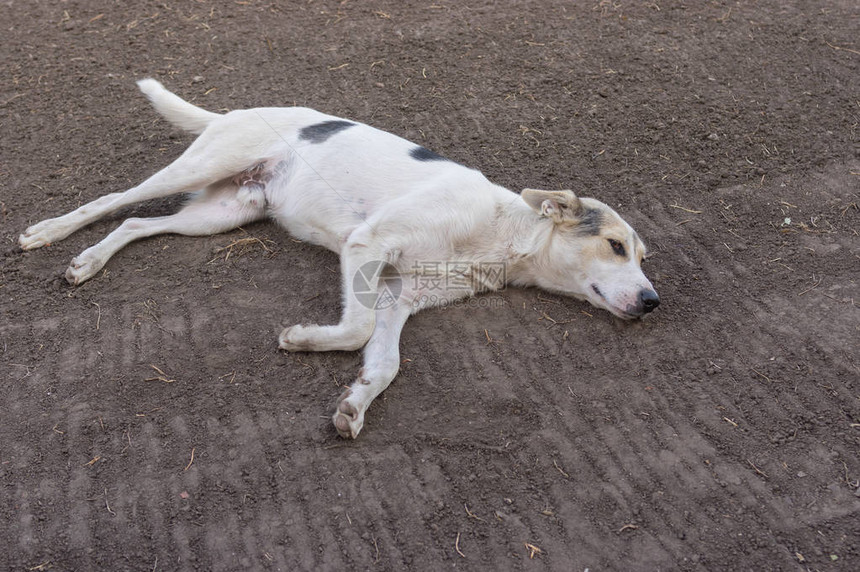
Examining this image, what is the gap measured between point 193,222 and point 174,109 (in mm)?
1035

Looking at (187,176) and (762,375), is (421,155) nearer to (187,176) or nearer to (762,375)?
(187,176)

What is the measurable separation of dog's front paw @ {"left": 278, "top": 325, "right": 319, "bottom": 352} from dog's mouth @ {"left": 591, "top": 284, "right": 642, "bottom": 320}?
6.45ft

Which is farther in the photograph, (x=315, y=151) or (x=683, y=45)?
(x=683, y=45)

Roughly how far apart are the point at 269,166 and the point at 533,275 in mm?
2238

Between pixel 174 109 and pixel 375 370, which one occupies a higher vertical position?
pixel 174 109

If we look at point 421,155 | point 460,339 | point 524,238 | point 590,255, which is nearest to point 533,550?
point 460,339

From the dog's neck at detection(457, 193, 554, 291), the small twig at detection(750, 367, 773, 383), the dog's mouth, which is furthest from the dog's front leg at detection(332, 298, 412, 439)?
the small twig at detection(750, 367, 773, 383)

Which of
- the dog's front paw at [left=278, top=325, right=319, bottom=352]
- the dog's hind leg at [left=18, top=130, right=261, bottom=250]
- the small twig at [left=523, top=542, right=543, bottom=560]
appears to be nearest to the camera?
the small twig at [left=523, top=542, right=543, bottom=560]

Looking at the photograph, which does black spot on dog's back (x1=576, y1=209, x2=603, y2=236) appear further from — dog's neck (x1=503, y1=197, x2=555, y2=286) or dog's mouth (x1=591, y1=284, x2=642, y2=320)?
dog's mouth (x1=591, y1=284, x2=642, y2=320)

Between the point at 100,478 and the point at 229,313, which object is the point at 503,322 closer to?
the point at 229,313

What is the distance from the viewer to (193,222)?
5445 millimetres

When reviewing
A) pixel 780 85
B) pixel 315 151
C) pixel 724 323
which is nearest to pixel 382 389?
pixel 315 151

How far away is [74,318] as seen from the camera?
4.63 m

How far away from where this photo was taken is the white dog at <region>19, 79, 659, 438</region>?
4719mm
